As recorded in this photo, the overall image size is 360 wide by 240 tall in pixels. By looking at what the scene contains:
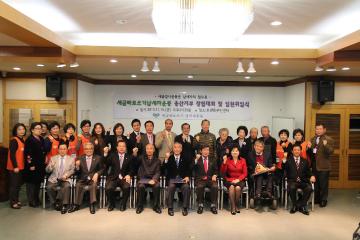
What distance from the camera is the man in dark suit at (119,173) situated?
201 inches

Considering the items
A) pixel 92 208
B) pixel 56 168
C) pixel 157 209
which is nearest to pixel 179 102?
pixel 157 209

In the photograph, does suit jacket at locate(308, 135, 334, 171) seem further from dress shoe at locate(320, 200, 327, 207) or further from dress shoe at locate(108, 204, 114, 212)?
dress shoe at locate(108, 204, 114, 212)

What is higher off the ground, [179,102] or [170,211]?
[179,102]

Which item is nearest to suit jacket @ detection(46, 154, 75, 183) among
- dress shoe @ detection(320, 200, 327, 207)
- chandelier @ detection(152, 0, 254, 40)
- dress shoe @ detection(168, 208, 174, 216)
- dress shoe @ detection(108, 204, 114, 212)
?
dress shoe @ detection(108, 204, 114, 212)

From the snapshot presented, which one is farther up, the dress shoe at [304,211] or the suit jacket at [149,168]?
the suit jacket at [149,168]

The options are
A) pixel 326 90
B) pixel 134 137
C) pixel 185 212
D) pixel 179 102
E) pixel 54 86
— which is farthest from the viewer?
pixel 179 102

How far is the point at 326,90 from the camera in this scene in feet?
22.1

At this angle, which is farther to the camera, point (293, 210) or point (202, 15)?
point (293, 210)

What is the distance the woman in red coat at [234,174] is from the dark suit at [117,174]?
1.59m

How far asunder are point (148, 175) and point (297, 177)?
248 cm

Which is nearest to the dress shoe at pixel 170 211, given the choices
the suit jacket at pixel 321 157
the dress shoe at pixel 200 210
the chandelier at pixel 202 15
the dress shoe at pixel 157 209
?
the dress shoe at pixel 157 209

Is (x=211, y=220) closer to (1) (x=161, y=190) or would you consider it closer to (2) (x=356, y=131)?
(1) (x=161, y=190)

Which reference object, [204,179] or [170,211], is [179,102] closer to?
[204,179]

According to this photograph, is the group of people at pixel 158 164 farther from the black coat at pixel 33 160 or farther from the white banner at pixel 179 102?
the white banner at pixel 179 102
